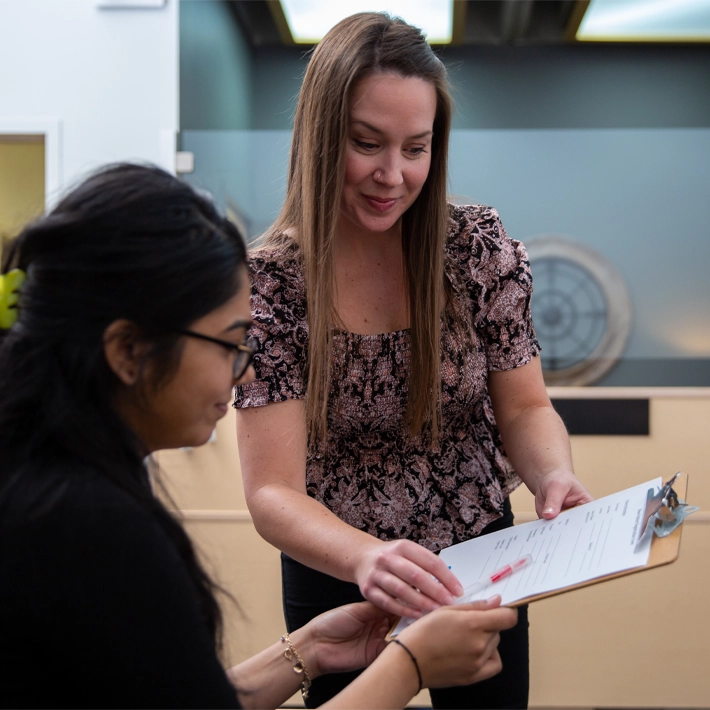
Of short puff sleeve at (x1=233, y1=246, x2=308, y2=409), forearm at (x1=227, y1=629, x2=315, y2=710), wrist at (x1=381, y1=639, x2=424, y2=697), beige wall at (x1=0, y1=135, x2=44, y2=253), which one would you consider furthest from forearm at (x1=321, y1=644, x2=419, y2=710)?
beige wall at (x1=0, y1=135, x2=44, y2=253)

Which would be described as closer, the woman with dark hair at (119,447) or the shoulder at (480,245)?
the woman with dark hair at (119,447)

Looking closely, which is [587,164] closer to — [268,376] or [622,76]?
[622,76]

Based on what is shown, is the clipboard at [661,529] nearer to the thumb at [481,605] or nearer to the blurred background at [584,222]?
the thumb at [481,605]

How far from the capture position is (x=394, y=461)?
131cm

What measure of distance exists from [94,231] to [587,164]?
1926mm

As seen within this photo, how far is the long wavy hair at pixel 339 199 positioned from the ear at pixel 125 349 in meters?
0.44

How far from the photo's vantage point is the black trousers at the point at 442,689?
4.24 feet

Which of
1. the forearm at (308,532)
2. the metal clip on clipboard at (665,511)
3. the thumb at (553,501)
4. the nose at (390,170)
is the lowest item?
the forearm at (308,532)

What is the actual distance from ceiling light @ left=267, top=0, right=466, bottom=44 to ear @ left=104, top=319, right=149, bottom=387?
1.90 m

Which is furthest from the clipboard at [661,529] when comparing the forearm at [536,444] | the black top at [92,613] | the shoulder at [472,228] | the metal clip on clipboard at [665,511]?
the shoulder at [472,228]

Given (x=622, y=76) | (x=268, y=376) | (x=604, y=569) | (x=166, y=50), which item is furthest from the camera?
(x=166, y=50)

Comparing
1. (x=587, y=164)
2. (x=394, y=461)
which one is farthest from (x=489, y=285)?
(x=587, y=164)

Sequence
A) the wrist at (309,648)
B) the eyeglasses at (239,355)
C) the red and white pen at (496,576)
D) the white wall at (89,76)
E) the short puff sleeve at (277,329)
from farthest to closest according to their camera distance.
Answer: the white wall at (89,76) < the short puff sleeve at (277,329) < the wrist at (309,648) < the red and white pen at (496,576) < the eyeglasses at (239,355)

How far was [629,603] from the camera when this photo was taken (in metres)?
2.52
